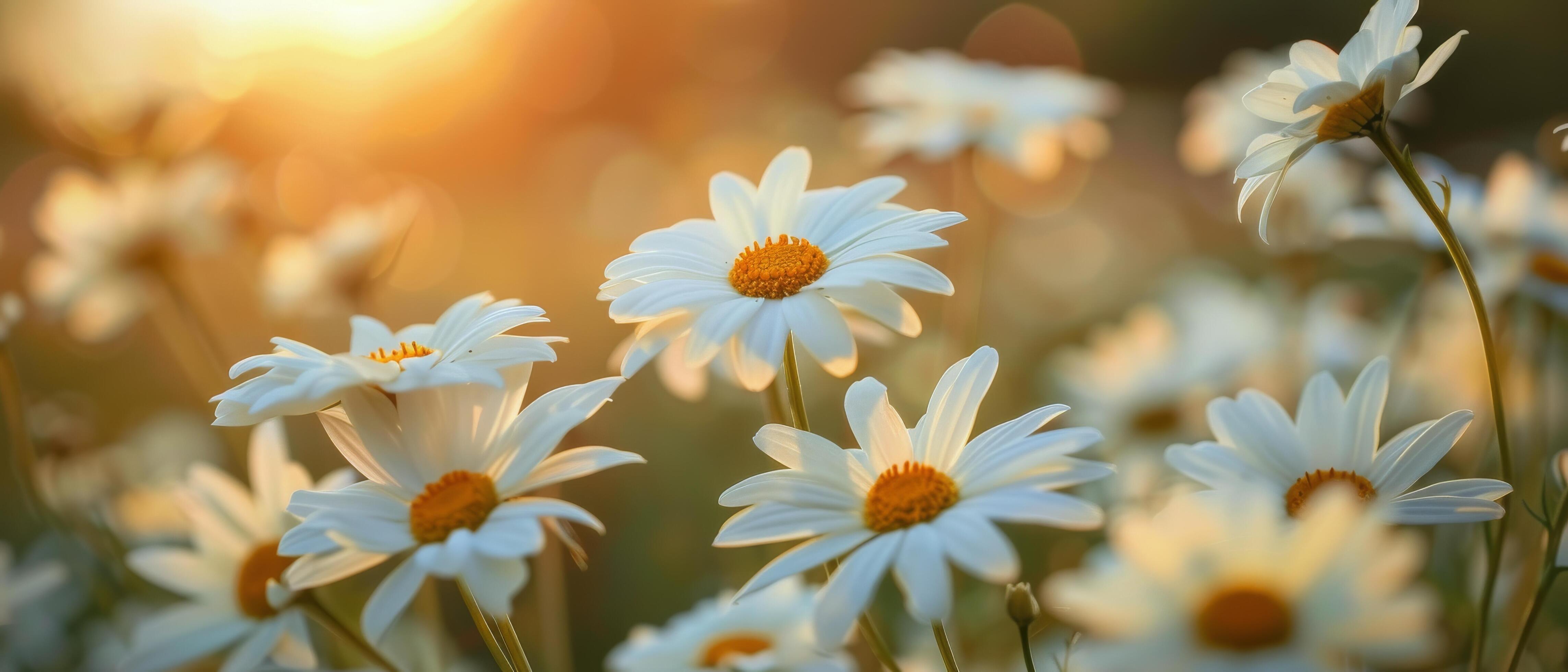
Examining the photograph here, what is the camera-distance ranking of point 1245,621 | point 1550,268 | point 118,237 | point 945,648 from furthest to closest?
point 118,237
point 1550,268
point 945,648
point 1245,621

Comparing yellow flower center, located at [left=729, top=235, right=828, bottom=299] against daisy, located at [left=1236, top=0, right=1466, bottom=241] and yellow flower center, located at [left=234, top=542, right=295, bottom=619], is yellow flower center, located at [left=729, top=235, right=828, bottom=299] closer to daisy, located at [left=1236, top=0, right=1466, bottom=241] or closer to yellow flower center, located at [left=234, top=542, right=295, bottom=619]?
daisy, located at [left=1236, top=0, right=1466, bottom=241]

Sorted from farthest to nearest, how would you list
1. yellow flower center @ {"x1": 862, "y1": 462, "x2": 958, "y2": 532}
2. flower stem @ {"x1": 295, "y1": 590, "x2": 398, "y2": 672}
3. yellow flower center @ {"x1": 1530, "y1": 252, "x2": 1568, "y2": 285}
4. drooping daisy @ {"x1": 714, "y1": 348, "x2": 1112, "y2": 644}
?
1. yellow flower center @ {"x1": 1530, "y1": 252, "x2": 1568, "y2": 285}
2. flower stem @ {"x1": 295, "y1": 590, "x2": 398, "y2": 672}
3. yellow flower center @ {"x1": 862, "y1": 462, "x2": 958, "y2": 532}
4. drooping daisy @ {"x1": 714, "y1": 348, "x2": 1112, "y2": 644}

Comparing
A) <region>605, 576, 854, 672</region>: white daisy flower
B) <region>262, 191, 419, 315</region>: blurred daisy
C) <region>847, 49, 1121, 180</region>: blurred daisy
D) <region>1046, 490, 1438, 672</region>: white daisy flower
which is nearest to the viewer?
<region>1046, 490, 1438, 672</region>: white daisy flower

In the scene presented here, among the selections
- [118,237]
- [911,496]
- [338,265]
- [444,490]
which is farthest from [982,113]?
[118,237]

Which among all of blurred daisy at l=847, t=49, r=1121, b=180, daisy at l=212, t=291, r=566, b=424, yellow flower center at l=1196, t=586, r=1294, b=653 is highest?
blurred daisy at l=847, t=49, r=1121, b=180

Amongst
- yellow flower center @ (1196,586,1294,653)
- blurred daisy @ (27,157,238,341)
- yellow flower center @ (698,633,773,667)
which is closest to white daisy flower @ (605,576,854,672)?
yellow flower center @ (698,633,773,667)

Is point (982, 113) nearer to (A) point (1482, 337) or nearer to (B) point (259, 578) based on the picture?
(A) point (1482, 337)

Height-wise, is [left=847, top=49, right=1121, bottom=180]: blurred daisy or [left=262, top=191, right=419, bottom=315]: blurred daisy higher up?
[left=847, top=49, right=1121, bottom=180]: blurred daisy

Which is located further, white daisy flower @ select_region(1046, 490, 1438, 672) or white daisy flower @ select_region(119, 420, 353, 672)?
white daisy flower @ select_region(119, 420, 353, 672)

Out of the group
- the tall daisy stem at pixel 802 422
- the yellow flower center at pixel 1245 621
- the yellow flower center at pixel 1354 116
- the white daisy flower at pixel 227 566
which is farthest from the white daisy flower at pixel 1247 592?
the white daisy flower at pixel 227 566
